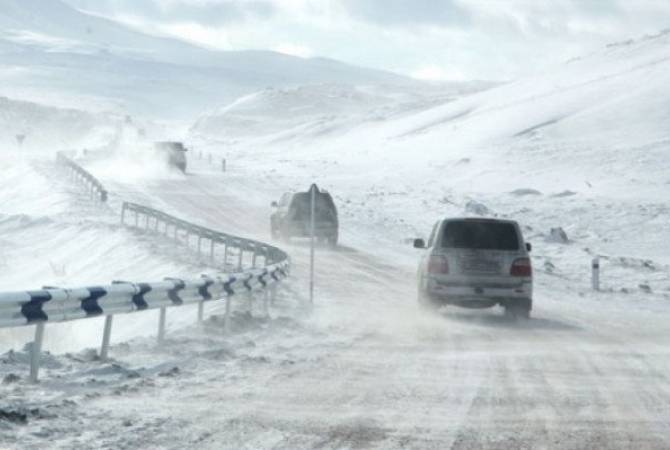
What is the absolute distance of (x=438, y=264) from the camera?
67.0ft

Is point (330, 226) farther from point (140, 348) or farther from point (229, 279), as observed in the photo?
point (140, 348)

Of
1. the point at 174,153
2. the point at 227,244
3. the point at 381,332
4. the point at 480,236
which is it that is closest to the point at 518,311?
the point at 480,236

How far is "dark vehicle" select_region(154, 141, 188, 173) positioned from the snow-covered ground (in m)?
0.95

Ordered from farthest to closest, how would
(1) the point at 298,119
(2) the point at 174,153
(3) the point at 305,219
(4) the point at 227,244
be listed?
1. (1) the point at 298,119
2. (2) the point at 174,153
3. (3) the point at 305,219
4. (4) the point at 227,244

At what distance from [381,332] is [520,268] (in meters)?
3.96

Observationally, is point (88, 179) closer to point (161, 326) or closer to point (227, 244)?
point (227, 244)

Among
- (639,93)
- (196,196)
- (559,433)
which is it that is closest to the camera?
(559,433)

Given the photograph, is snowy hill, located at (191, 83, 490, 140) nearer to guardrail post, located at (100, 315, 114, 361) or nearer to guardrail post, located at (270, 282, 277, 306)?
guardrail post, located at (270, 282, 277, 306)

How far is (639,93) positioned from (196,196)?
158ft

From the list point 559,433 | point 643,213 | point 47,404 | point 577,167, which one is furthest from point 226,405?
point 577,167

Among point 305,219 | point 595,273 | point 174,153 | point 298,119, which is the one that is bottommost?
point 595,273

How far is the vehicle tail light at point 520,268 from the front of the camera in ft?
66.6

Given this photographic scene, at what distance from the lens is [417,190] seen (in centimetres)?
6050

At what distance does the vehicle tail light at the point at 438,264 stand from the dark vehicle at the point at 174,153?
165 ft
